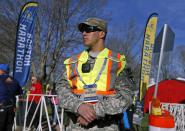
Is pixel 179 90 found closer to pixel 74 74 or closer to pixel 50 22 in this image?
pixel 50 22

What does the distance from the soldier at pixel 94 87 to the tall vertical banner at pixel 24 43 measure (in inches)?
403

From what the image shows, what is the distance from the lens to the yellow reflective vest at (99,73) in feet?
10.6

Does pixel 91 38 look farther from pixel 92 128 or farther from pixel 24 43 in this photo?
pixel 24 43

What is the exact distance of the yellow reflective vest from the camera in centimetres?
324

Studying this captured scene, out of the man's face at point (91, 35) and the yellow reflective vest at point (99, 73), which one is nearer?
the yellow reflective vest at point (99, 73)

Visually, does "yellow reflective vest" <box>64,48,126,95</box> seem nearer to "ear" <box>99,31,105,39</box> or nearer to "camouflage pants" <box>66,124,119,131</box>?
"ear" <box>99,31,105,39</box>

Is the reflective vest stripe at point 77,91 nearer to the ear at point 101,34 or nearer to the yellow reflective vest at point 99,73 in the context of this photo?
the yellow reflective vest at point 99,73

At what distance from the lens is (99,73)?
326 cm

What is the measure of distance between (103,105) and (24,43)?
36.5 ft

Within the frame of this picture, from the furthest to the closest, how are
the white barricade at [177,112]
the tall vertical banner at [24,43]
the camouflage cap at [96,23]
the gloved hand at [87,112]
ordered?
the tall vertical banner at [24,43] → the white barricade at [177,112] → the camouflage cap at [96,23] → the gloved hand at [87,112]

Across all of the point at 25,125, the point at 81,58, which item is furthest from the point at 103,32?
the point at 25,125

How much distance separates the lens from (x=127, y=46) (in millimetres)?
46781

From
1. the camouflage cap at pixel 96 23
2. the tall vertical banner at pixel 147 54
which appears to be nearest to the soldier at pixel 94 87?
the camouflage cap at pixel 96 23

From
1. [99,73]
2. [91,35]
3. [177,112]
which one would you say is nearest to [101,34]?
[91,35]
